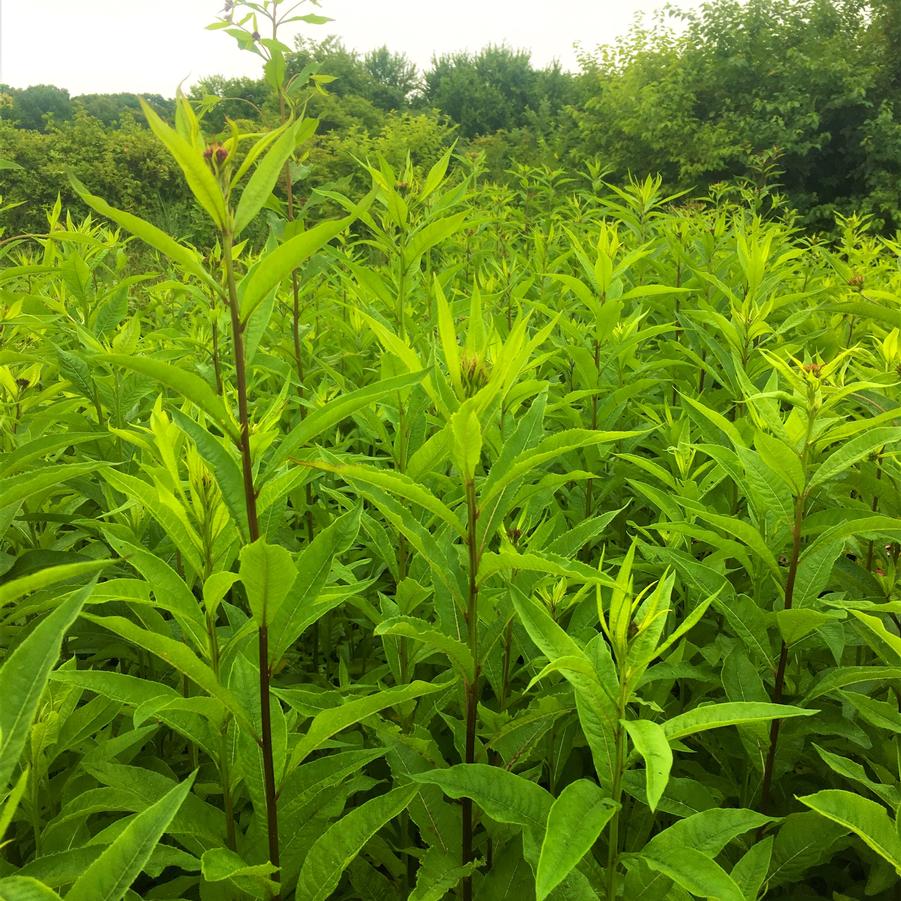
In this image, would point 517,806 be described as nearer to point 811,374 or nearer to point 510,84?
point 811,374

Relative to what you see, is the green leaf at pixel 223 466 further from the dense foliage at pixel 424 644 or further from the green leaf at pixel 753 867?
the green leaf at pixel 753 867

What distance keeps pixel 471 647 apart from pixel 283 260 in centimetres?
84

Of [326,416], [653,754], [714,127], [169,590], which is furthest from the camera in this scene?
[714,127]

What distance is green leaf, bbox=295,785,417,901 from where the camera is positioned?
121cm

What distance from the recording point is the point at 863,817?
1.13m

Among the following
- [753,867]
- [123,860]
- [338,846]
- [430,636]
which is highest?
[430,636]

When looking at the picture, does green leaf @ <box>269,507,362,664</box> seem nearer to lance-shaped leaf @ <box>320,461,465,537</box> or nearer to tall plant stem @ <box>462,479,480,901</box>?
lance-shaped leaf @ <box>320,461,465,537</box>

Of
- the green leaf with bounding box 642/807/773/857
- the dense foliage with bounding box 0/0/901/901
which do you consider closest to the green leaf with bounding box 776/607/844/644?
the dense foliage with bounding box 0/0/901/901

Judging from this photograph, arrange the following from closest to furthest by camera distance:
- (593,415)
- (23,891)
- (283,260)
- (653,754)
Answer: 1. (23,891)
2. (653,754)
3. (283,260)
4. (593,415)

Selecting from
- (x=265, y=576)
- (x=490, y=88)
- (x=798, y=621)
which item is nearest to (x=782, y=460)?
(x=798, y=621)

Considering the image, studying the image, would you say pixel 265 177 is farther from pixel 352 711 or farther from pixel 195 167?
pixel 352 711

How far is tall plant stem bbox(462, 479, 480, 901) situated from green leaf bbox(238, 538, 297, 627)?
1.23ft

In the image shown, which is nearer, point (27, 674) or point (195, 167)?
point (27, 674)

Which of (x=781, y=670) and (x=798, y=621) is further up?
(x=798, y=621)
